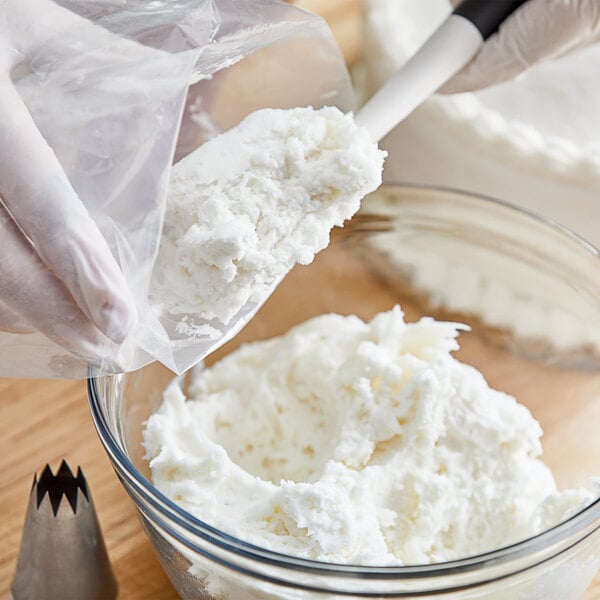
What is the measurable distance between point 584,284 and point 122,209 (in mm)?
484

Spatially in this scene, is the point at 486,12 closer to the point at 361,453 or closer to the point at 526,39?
the point at 526,39

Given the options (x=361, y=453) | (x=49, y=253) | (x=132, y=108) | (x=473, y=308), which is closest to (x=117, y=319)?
(x=49, y=253)

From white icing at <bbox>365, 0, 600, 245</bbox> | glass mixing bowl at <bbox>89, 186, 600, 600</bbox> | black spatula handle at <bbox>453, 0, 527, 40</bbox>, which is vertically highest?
black spatula handle at <bbox>453, 0, 527, 40</bbox>

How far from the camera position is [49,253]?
626mm

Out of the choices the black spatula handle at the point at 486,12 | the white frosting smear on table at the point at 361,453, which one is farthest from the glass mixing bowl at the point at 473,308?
the black spatula handle at the point at 486,12

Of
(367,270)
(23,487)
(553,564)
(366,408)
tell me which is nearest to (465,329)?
(367,270)

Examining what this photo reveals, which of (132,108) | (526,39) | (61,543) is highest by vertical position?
(526,39)

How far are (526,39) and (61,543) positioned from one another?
26.0 inches

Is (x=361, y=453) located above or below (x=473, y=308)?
below

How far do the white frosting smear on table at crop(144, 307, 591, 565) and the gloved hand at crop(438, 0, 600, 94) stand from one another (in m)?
0.26

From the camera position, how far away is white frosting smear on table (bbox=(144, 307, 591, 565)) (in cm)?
73

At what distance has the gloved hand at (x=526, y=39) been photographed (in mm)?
958

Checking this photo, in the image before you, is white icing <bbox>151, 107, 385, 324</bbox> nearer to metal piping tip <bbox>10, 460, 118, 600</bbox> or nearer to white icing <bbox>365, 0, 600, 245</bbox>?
metal piping tip <bbox>10, 460, 118, 600</bbox>

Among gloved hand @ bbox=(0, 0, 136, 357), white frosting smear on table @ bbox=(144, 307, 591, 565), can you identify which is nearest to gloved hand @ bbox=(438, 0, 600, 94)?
white frosting smear on table @ bbox=(144, 307, 591, 565)
